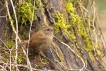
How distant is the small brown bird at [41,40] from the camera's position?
158 inches

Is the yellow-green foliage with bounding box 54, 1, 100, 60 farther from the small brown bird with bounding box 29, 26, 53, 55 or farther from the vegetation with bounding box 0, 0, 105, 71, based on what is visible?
the small brown bird with bounding box 29, 26, 53, 55

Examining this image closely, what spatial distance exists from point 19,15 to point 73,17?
65 centimetres

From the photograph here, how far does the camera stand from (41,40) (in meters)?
4.04

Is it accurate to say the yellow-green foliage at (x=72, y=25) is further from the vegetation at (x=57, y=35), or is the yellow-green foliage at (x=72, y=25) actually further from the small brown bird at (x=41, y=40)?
the small brown bird at (x=41, y=40)

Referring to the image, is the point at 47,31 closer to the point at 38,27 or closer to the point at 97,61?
the point at 38,27

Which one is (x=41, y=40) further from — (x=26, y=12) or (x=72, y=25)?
(x=72, y=25)

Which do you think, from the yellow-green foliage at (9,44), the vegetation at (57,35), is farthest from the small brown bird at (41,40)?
the yellow-green foliage at (9,44)

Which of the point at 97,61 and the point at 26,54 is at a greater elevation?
the point at 26,54

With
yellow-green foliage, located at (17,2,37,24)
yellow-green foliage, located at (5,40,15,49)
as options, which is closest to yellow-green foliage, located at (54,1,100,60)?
yellow-green foliage, located at (17,2,37,24)

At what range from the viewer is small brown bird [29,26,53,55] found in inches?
158

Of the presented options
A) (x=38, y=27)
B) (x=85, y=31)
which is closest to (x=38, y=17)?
(x=38, y=27)

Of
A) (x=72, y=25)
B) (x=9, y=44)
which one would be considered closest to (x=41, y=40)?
(x=9, y=44)

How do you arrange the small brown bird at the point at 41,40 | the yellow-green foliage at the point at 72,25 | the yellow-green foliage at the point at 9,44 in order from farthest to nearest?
1. the yellow-green foliage at the point at 72,25
2. the yellow-green foliage at the point at 9,44
3. the small brown bird at the point at 41,40

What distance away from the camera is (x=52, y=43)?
430 centimetres
